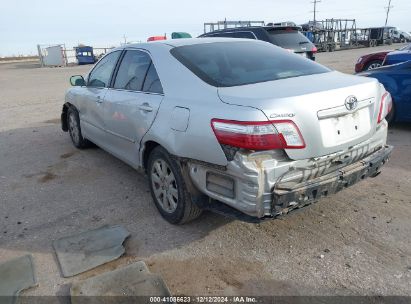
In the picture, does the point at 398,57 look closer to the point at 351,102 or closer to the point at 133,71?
the point at 351,102

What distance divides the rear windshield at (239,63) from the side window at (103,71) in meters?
1.31

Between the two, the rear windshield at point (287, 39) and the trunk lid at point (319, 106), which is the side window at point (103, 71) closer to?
the trunk lid at point (319, 106)

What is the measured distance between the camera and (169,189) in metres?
3.46

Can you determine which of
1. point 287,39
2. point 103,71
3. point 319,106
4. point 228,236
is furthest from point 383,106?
point 287,39

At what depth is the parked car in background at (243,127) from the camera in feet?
8.54

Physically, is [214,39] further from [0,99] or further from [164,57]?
[0,99]

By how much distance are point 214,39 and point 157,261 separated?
233cm

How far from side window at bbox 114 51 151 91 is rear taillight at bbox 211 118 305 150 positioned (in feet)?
5.06

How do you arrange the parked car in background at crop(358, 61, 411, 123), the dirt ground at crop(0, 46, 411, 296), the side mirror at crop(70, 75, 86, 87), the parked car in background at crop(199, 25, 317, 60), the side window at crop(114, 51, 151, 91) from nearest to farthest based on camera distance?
the dirt ground at crop(0, 46, 411, 296)
the side window at crop(114, 51, 151, 91)
the side mirror at crop(70, 75, 86, 87)
the parked car in background at crop(358, 61, 411, 123)
the parked car in background at crop(199, 25, 317, 60)

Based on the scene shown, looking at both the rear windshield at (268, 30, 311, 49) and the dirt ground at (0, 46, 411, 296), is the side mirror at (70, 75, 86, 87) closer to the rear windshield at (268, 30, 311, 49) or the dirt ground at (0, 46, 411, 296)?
the dirt ground at (0, 46, 411, 296)

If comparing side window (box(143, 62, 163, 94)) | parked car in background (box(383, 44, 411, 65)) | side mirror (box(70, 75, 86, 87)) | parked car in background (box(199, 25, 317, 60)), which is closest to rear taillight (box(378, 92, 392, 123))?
side window (box(143, 62, 163, 94))

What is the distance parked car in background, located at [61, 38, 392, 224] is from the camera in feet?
8.54

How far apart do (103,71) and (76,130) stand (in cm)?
150

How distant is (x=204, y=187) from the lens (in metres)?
2.96
